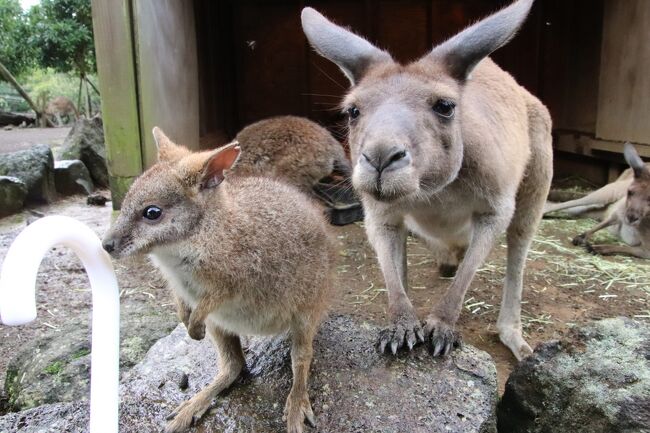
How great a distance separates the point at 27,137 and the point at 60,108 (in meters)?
4.13

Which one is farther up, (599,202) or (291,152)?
(291,152)

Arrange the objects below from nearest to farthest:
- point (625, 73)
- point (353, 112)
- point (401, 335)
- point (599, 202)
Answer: point (401, 335) → point (353, 112) → point (599, 202) → point (625, 73)

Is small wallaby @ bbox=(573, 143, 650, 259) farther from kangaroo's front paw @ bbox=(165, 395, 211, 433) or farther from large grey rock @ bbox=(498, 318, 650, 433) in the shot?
kangaroo's front paw @ bbox=(165, 395, 211, 433)

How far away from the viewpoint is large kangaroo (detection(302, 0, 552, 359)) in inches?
97.5

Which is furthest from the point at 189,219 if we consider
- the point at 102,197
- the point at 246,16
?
the point at 246,16

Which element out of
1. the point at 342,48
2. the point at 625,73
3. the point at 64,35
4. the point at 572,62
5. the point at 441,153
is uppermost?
the point at 64,35

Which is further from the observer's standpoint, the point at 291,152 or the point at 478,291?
the point at 291,152

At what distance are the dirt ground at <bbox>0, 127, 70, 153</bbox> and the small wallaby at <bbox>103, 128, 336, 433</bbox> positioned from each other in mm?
6774

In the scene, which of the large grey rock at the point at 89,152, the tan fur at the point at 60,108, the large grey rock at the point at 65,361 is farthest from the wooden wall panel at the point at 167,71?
the tan fur at the point at 60,108

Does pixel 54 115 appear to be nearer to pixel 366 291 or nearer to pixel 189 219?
pixel 366 291

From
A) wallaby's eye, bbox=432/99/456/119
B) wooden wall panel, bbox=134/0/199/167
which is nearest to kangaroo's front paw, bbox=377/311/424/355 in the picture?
wallaby's eye, bbox=432/99/456/119

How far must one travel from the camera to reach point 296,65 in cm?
988

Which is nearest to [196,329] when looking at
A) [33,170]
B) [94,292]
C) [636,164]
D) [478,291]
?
[94,292]

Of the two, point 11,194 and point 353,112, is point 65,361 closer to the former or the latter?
point 353,112
